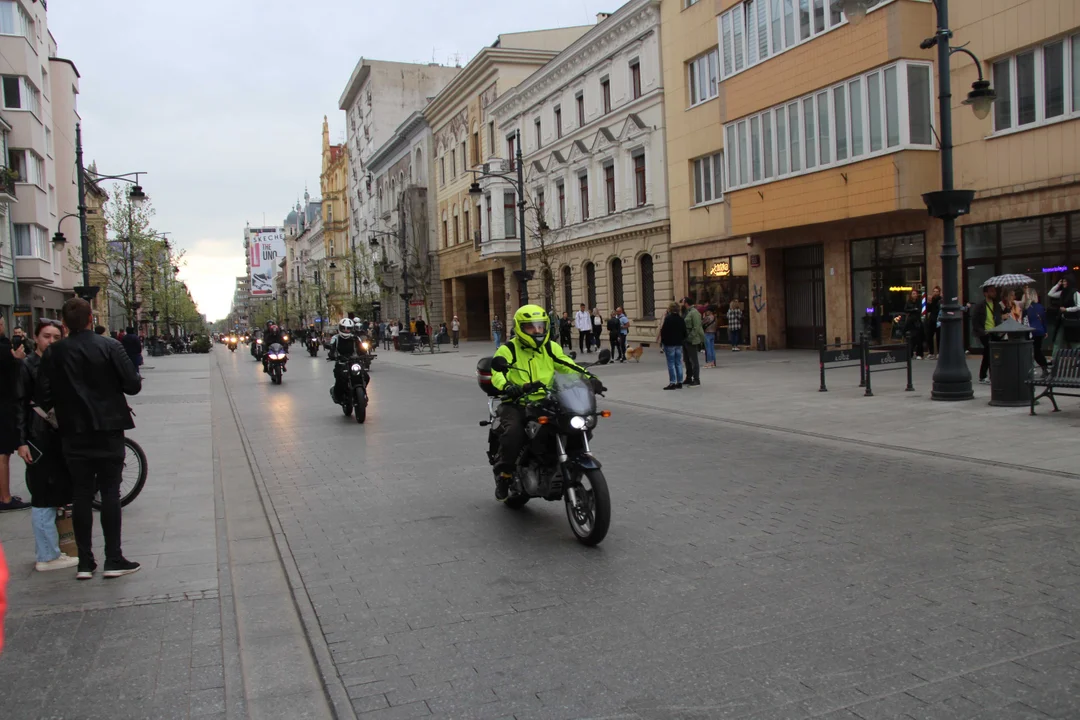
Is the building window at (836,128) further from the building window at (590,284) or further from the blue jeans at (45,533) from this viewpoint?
the blue jeans at (45,533)

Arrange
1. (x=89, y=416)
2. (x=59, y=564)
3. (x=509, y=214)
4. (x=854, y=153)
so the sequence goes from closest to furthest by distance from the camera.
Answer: (x=89, y=416) → (x=59, y=564) → (x=854, y=153) → (x=509, y=214)

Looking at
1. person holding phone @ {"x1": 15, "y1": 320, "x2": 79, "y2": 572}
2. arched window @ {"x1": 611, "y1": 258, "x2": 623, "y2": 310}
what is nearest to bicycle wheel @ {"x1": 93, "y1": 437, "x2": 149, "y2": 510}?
person holding phone @ {"x1": 15, "y1": 320, "x2": 79, "y2": 572}

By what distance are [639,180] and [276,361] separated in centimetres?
1577

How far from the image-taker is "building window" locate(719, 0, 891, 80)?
21469 mm

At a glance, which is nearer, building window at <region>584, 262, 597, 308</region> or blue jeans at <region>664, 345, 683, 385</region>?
blue jeans at <region>664, 345, 683, 385</region>

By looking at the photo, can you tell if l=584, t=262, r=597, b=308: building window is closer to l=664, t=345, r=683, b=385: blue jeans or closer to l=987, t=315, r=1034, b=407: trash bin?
l=664, t=345, r=683, b=385: blue jeans

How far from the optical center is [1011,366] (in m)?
11.7

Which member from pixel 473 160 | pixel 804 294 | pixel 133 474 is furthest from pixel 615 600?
pixel 473 160

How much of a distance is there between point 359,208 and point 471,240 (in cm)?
3595

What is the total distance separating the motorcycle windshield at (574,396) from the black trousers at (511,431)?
609 mm

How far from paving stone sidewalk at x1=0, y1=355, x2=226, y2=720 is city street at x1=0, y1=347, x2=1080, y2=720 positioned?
19mm

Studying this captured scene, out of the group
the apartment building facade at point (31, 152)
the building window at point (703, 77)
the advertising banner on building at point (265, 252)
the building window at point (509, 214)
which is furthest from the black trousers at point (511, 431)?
the advertising banner on building at point (265, 252)

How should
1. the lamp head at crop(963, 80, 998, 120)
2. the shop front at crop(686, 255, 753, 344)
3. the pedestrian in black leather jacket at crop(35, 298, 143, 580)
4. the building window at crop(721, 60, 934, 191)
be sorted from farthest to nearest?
the shop front at crop(686, 255, 753, 344), the building window at crop(721, 60, 934, 191), the lamp head at crop(963, 80, 998, 120), the pedestrian in black leather jacket at crop(35, 298, 143, 580)

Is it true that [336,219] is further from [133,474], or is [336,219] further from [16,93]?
[133,474]
